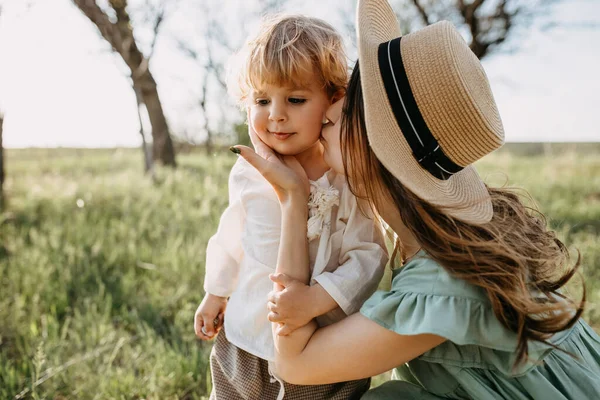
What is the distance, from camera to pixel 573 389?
159 cm

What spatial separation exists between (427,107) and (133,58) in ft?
27.9

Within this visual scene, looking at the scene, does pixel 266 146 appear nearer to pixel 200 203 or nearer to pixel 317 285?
pixel 317 285

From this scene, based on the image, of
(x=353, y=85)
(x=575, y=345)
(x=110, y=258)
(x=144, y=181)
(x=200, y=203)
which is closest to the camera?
(x=353, y=85)

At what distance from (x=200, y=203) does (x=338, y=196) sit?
13.5ft

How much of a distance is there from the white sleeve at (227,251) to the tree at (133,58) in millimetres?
5664

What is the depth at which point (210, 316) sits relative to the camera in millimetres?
2021

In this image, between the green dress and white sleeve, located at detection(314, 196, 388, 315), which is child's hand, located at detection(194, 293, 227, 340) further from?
the green dress

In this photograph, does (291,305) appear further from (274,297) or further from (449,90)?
(449,90)

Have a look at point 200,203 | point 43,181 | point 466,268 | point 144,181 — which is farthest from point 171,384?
point 43,181

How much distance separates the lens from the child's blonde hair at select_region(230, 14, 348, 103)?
67.8 inches

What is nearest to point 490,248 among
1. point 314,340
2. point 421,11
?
point 314,340

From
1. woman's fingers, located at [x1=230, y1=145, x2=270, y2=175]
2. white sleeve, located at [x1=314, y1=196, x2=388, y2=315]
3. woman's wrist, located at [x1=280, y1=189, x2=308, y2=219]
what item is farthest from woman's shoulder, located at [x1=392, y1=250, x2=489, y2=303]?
woman's fingers, located at [x1=230, y1=145, x2=270, y2=175]

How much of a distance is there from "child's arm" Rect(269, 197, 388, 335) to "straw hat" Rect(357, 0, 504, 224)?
30cm

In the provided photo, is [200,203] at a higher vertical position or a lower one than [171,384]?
higher
